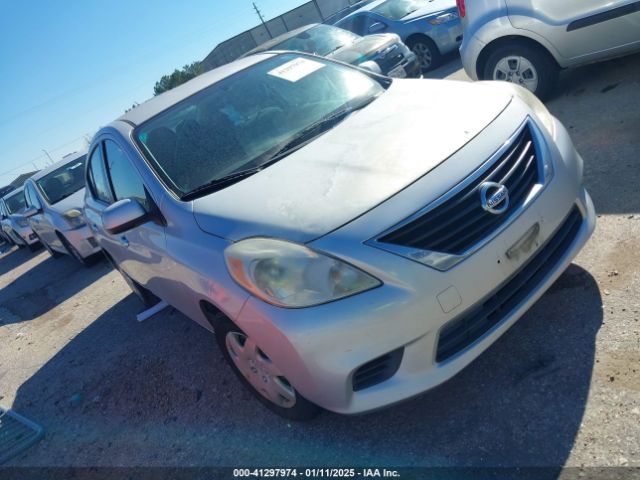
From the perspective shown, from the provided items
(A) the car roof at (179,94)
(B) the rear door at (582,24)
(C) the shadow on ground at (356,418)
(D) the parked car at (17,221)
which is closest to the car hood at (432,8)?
(B) the rear door at (582,24)

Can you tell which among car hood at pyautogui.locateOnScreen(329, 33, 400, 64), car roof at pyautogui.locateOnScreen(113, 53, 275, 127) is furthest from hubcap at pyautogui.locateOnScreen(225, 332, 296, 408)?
car hood at pyautogui.locateOnScreen(329, 33, 400, 64)

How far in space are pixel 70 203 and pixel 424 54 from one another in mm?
6808

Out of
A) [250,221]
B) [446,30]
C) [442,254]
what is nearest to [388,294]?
[442,254]

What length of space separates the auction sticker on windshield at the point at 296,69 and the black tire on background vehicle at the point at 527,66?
8.21 feet

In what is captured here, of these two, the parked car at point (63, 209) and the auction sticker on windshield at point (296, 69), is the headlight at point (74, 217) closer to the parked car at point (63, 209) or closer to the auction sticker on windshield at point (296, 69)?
the parked car at point (63, 209)

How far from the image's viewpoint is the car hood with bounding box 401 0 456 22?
9.41 m

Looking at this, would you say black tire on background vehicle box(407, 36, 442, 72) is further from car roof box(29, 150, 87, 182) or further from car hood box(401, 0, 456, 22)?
car roof box(29, 150, 87, 182)

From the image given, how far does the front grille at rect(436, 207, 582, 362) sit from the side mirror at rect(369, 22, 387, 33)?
8.85 metres

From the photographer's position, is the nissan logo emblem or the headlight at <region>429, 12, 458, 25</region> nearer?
the nissan logo emblem

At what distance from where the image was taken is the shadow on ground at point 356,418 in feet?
6.93

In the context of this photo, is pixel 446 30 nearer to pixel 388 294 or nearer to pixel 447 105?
pixel 447 105

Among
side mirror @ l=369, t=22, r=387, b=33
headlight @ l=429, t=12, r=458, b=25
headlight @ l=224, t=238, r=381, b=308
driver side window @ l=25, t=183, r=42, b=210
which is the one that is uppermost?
driver side window @ l=25, t=183, r=42, b=210

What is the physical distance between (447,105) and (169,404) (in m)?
2.47

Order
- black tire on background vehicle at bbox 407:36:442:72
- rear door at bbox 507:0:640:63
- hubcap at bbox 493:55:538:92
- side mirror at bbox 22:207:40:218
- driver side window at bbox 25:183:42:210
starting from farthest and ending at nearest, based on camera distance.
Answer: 1. black tire on background vehicle at bbox 407:36:442:72
2. driver side window at bbox 25:183:42:210
3. side mirror at bbox 22:207:40:218
4. hubcap at bbox 493:55:538:92
5. rear door at bbox 507:0:640:63
